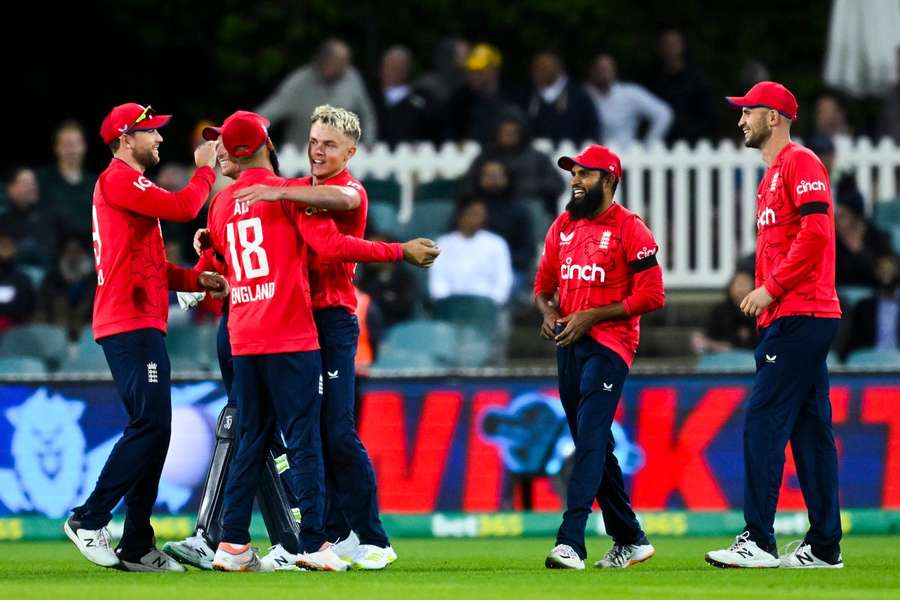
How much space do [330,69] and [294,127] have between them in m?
0.82

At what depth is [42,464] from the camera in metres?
15.7

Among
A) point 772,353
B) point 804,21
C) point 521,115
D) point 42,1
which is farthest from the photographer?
point 804,21

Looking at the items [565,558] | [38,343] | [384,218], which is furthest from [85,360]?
[565,558]

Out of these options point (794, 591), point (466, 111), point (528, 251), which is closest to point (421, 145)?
point (466, 111)

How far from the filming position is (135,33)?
2862 cm

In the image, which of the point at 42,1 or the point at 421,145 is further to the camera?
the point at 42,1

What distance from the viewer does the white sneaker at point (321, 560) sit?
11.2m

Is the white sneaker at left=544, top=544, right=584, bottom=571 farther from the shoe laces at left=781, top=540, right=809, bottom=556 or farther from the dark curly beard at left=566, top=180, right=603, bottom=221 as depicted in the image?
the dark curly beard at left=566, top=180, right=603, bottom=221

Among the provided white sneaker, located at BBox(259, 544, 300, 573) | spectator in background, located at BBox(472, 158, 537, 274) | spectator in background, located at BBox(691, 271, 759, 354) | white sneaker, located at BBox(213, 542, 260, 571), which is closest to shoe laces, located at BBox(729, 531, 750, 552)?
white sneaker, located at BBox(259, 544, 300, 573)

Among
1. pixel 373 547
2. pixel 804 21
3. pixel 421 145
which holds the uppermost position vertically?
pixel 804 21

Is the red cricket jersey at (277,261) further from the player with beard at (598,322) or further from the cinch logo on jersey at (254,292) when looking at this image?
the player with beard at (598,322)

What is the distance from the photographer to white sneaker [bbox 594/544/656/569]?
11664 mm

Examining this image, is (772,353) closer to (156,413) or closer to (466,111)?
(156,413)

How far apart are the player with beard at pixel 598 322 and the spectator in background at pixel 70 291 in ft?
25.0
